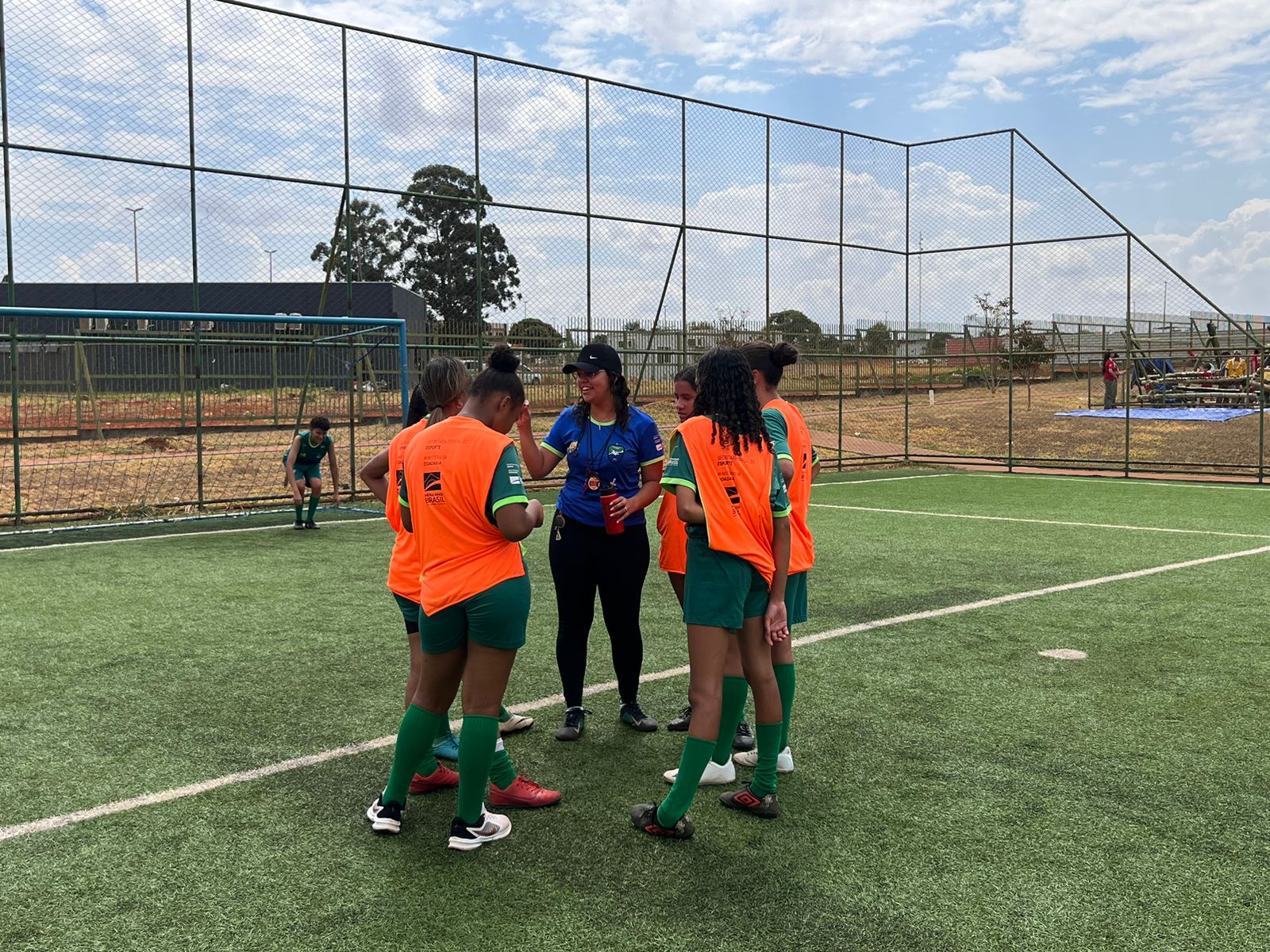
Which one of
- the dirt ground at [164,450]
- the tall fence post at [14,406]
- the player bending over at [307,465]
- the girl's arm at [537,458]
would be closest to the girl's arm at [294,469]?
the player bending over at [307,465]

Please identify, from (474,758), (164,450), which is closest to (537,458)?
(474,758)

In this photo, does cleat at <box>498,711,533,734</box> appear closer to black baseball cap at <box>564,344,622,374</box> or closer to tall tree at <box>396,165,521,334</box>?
black baseball cap at <box>564,344,622,374</box>

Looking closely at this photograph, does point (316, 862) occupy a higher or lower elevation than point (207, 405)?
lower

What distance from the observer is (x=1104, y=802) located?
4332mm

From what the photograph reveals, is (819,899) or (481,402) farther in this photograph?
(481,402)

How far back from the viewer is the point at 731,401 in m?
3.96

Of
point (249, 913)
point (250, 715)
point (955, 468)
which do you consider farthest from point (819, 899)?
point (955, 468)

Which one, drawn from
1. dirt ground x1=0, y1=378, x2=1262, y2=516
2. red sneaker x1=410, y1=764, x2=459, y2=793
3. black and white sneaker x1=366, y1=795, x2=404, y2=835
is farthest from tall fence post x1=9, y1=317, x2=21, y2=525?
black and white sneaker x1=366, y1=795, x2=404, y2=835

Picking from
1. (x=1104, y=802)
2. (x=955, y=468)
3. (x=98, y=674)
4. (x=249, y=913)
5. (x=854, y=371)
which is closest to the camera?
(x=249, y=913)

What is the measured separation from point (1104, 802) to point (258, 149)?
13.7 metres

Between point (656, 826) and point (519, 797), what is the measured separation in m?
0.60

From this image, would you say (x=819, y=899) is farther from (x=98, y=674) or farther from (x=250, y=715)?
(x=98, y=674)

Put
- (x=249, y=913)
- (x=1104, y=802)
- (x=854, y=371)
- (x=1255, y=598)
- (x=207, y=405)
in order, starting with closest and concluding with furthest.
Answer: (x=249, y=913), (x=1104, y=802), (x=1255, y=598), (x=207, y=405), (x=854, y=371)

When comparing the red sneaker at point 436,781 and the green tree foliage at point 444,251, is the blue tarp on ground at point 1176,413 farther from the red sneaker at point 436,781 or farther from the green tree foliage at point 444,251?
the red sneaker at point 436,781
